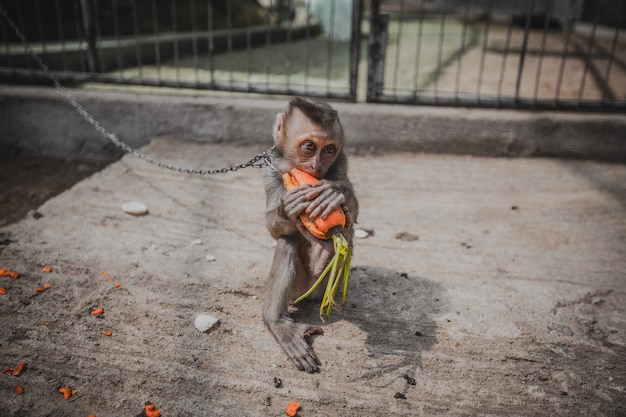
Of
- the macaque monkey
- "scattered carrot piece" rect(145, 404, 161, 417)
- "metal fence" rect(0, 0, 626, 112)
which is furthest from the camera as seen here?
"metal fence" rect(0, 0, 626, 112)

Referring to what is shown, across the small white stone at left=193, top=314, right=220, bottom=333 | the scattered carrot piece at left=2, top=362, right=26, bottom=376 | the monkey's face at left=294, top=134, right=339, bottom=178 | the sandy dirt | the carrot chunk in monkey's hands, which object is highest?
the monkey's face at left=294, top=134, right=339, bottom=178

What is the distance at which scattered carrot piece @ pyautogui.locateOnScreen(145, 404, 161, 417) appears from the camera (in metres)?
2.34

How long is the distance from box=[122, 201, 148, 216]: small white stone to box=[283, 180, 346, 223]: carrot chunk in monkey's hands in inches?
85.0

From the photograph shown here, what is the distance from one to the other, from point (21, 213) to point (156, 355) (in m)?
2.70

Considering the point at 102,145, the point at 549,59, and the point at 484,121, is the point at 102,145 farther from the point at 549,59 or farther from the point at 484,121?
the point at 549,59

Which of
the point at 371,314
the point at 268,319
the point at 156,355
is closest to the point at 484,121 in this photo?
the point at 371,314

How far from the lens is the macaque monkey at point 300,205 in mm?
2658

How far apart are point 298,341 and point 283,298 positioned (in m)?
0.26

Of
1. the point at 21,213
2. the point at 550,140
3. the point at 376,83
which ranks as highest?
the point at 376,83

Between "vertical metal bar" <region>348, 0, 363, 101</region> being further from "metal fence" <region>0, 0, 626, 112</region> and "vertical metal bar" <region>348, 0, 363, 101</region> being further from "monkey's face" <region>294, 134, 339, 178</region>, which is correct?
"monkey's face" <region>294, 134, 339, 178</region>

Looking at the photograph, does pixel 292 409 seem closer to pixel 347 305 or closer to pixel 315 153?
pixel 347 305

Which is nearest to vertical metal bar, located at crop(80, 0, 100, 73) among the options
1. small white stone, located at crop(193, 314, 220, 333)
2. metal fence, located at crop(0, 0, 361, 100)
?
metal fence, located at crop(0, 0, 361, 100)

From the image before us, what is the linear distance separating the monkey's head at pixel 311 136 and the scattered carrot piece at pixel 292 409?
1202 mm

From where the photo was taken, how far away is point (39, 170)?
18.4 feet
